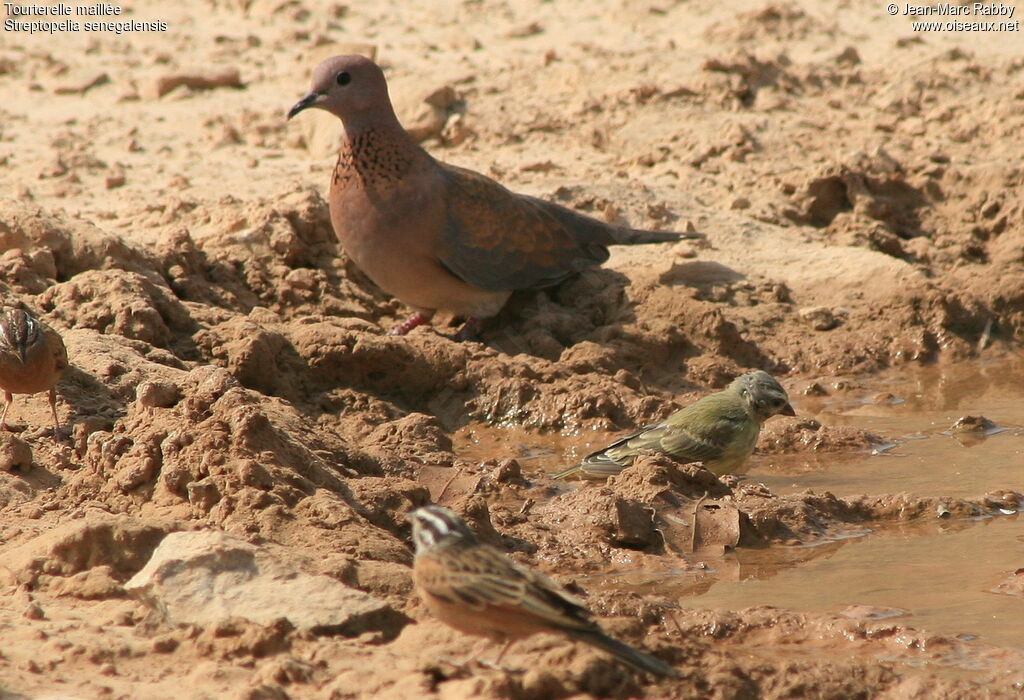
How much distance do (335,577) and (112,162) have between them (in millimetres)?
6544

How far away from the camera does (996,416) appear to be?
8.05 metres

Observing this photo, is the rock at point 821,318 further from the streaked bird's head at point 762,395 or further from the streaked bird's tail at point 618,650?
the streaked bird's tail at point 618,650

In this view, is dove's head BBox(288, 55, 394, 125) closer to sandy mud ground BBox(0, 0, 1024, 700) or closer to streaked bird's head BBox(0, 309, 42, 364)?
sandy mud ground BBox(0, 0, 1024, 700)

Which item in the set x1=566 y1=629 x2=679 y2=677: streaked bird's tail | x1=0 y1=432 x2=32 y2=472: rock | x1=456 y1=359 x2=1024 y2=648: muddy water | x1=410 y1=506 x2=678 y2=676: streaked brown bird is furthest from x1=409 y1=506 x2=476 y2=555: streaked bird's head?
x1=0 y1=432 x2=32 y2=472: rock

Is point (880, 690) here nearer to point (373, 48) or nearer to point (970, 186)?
point (970, 186)

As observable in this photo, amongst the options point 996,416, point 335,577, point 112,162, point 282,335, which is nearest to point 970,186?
point 996,416

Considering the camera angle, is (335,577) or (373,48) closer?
(335,577)

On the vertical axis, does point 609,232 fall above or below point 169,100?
below

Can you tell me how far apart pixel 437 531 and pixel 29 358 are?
2.60 metres

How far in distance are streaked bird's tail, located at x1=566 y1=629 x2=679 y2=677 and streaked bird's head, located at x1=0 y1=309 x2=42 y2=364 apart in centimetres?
315

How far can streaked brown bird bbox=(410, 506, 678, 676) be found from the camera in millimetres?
3895

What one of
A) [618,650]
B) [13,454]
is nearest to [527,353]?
[13,454]

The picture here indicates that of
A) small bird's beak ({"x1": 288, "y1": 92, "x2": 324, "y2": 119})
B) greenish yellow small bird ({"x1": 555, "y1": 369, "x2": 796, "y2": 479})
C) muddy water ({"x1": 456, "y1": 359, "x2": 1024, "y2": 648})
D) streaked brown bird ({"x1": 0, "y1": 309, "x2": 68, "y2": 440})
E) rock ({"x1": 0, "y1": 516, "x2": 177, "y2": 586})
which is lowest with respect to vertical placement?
muddy water ({"x1": 456, "y1": 359, "x2": 1024, "y2": 648})

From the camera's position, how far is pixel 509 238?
9008mm
